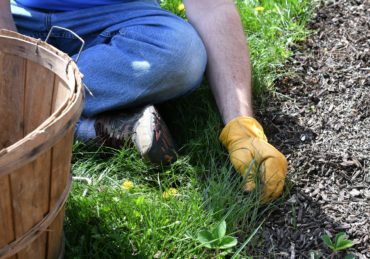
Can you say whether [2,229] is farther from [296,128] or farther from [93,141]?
[296,128]

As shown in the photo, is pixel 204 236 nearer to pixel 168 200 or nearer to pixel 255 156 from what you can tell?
pixel 168 200

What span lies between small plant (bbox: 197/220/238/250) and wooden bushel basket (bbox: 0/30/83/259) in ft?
1.20

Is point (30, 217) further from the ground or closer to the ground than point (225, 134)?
further from the ground

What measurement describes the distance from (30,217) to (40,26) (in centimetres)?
107

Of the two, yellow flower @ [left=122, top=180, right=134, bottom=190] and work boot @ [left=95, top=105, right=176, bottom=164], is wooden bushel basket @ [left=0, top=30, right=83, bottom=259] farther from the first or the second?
work boot @ [left=95, top=105, right=176, bottom=164]

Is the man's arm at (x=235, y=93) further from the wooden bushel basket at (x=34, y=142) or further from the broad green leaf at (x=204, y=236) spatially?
the wooden bushel basket at (x=34, y=142)

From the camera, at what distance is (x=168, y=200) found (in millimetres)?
1932

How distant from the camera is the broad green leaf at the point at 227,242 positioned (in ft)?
5.40

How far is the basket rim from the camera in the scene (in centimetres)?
121

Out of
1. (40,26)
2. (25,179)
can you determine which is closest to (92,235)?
(25,179)

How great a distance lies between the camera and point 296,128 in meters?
2.30

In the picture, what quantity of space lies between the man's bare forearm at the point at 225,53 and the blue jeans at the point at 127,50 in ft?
0.21

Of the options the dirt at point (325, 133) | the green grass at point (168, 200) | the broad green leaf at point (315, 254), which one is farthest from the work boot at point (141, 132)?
the broad green leaf at point (315, 254)

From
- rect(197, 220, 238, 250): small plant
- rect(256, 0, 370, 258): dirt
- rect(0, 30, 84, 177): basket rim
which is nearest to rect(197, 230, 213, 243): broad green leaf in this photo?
rect(197, 220, 238, 250): small plant
